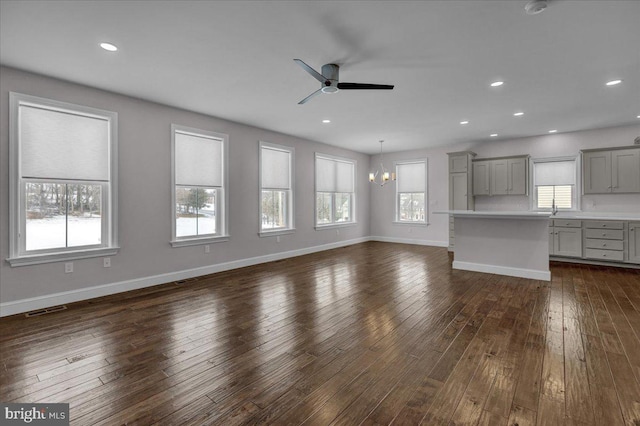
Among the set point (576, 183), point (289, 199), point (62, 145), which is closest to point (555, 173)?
point (576, 183)

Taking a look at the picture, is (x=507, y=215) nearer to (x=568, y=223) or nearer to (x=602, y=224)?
(x=568, y=223)

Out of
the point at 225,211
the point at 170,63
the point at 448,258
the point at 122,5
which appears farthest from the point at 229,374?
the point at 448,258

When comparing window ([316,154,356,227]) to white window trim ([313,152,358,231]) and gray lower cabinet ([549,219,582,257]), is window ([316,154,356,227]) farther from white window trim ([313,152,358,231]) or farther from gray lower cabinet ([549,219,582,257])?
gray lower cabinet ([549,219,582,257])

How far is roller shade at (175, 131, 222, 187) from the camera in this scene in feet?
16.8

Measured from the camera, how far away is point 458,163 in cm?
775

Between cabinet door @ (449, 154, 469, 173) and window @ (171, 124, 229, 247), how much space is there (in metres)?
5.59

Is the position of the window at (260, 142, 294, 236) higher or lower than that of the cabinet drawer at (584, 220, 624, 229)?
higher

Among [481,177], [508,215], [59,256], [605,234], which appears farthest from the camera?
[481,177]

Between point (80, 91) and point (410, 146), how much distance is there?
729 centimetres

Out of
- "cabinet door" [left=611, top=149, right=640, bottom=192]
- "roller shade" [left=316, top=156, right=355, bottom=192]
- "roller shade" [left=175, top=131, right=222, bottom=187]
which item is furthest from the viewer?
"roller shade" [left=316, top=156, right=355, bottom=192]

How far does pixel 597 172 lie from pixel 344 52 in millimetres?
6358

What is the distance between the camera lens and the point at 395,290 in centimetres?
435

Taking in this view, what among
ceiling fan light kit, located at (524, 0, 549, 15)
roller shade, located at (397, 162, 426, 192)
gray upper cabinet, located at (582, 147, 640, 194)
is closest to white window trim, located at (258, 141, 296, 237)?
roller shade, located at (397, 162, 426, 192)

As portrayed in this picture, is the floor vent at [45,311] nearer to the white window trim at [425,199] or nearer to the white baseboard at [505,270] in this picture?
the white baseboard at [505,270]
